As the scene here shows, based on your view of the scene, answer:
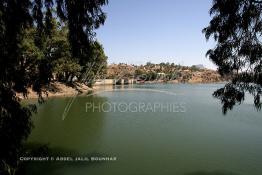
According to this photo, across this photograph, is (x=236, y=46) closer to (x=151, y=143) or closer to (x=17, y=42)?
(x=17, y=42)

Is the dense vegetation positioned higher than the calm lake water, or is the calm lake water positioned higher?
the dense vegetation

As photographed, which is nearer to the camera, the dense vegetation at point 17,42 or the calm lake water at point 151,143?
the dense vegetation at point 17,42

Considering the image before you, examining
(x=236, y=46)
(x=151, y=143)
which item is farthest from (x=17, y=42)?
(x=151, y=143)

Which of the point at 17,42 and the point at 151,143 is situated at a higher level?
Answer: the point at 17,42

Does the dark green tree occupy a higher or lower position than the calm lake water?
higher

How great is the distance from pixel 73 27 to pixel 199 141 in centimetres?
1357

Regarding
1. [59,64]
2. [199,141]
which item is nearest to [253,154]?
[199,141]

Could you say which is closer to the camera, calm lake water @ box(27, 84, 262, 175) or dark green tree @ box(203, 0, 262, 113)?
dark green tree @ box(203, 0, 262, 113)

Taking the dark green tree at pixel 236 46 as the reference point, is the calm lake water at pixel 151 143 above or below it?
below

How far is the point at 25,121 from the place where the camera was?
7.57m

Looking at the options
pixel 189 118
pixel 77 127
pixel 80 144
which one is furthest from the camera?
pixel 189 118

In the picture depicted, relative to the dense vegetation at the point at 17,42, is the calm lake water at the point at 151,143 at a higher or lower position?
lower

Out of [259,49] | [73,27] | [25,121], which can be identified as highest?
[73,27]

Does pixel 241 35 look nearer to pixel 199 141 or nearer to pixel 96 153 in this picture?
pixel 96 153
